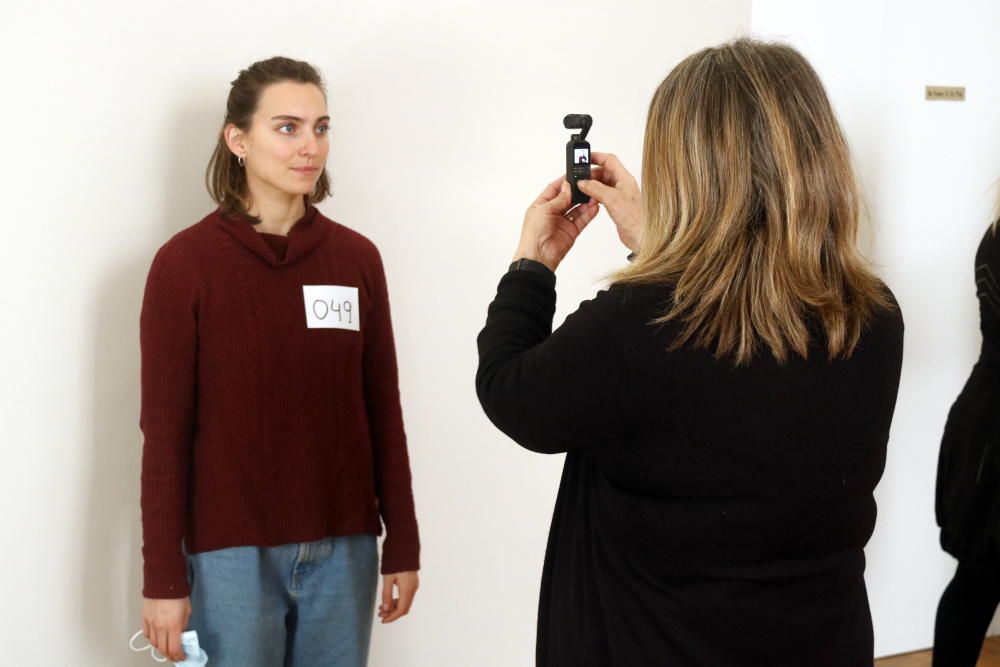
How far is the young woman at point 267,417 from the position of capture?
1.78 meters

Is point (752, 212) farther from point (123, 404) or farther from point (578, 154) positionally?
point (123, 404)

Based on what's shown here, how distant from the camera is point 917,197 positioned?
3324 millimetres

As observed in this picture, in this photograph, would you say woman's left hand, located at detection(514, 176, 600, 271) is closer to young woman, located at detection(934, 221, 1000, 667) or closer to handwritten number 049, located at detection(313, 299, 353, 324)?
handwritten number 049, located at detection(313, 299, 353, 324)

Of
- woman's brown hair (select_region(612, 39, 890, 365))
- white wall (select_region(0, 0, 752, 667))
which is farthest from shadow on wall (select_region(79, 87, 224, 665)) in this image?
woman's brown hair (select_region(612, 39, 890, 365))

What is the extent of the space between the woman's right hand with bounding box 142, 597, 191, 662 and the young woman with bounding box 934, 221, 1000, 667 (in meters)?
1.84

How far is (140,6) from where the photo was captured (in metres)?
2.11

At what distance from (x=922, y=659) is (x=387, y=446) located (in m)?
2.25

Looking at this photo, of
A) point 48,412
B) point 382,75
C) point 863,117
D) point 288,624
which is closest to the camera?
point 288,624

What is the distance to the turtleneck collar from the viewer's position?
73.2 inches

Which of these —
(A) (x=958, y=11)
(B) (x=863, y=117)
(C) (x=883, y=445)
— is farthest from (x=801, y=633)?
(A) (x=958, y=11)

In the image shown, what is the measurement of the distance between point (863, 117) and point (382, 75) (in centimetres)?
159

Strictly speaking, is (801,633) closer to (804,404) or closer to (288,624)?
(804,404)

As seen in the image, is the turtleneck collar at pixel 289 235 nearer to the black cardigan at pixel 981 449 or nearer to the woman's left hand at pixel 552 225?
the woman's left hand at pixel 552 225

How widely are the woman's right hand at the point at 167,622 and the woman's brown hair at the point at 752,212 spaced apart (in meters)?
1.02
